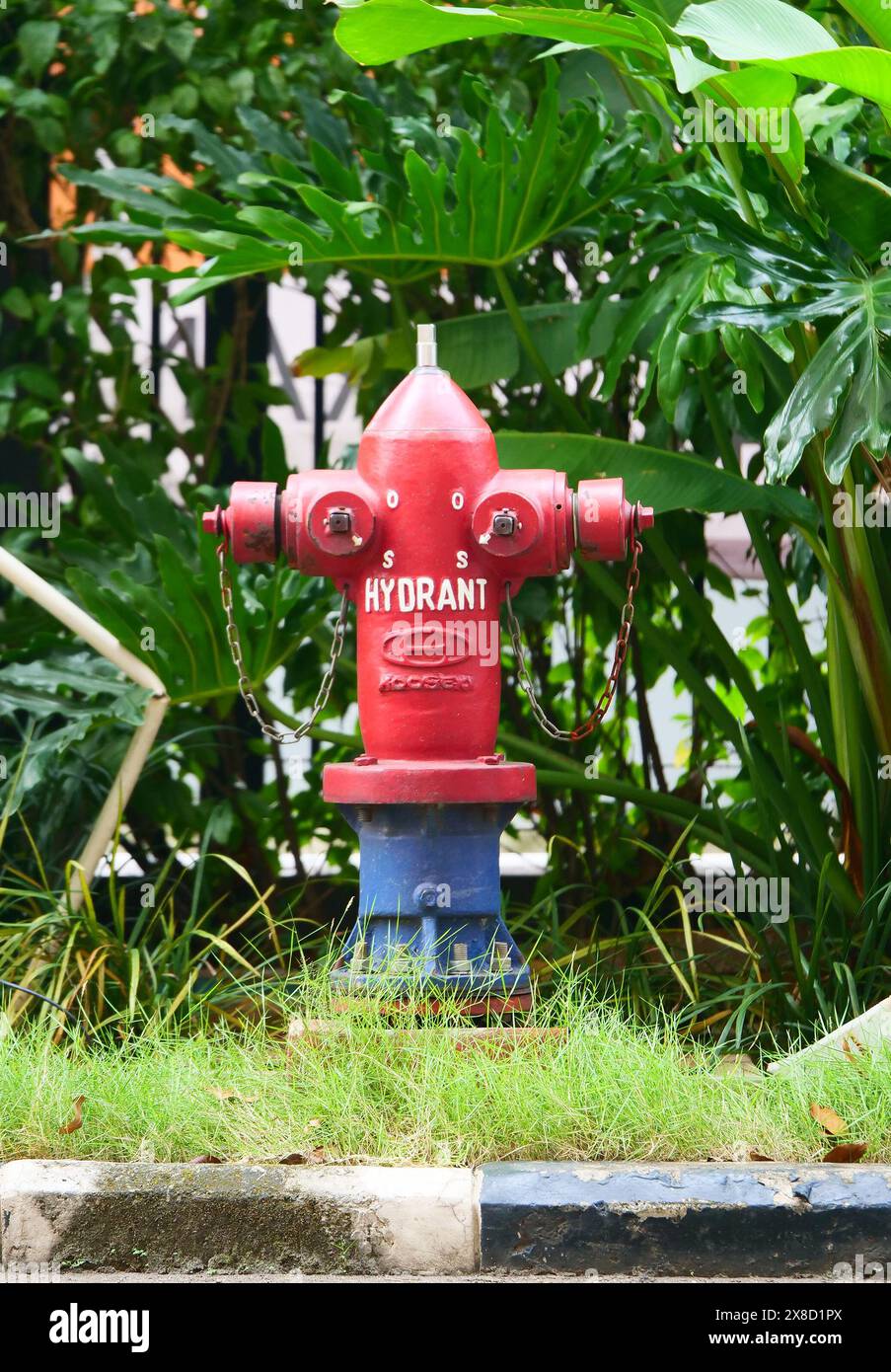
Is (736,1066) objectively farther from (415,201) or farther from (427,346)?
(415,201)

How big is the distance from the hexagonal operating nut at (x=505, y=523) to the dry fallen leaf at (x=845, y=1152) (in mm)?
1389

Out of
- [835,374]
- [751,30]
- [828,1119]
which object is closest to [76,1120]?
[828,1119]

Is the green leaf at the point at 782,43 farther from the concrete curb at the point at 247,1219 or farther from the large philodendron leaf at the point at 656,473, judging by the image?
the concrete curb at the point at 247,1219

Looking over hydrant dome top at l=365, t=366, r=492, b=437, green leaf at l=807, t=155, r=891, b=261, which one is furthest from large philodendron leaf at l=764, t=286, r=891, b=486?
hydrant dome top at l=365, t=366, r=492, b=437

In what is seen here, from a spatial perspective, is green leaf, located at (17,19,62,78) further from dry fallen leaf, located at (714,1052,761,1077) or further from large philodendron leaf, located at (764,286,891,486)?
dry fallen leaf, located at (714,1052,761,1077)

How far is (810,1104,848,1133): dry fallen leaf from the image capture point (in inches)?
111

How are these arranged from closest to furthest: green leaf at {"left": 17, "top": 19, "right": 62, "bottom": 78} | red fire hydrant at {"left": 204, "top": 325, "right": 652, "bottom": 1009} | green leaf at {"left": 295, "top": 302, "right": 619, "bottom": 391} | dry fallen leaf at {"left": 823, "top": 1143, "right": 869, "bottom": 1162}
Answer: dry fallen leaf at {"left": 823, "top": 1143, "right": 869, "bottom": 1162} → red fire hydrant at {"left": 204, "top": 325, "right": 652, "bottom": 1009} → green leaf at {"left": 295, "top": 302, "right": 619, "bottom": 391} → green leaf at {"left": 17, "top": 19, "right": 62, "bottom": 78}

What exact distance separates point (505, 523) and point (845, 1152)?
55.8 inches

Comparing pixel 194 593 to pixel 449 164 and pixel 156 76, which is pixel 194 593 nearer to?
pixel 449 164

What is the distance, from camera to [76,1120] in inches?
115

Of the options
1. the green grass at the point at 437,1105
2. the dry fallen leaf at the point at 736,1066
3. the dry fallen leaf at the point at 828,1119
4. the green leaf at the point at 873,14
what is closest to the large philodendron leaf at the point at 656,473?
the green leaf at the point at 873,14

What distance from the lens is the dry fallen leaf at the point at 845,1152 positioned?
2.75 metres

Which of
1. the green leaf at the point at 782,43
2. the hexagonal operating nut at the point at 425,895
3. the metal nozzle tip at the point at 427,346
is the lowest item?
the hexagonal operating nut at the point at 425,895

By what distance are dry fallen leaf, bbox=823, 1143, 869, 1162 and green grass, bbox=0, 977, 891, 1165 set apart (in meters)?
0.04
